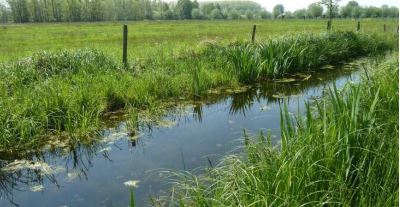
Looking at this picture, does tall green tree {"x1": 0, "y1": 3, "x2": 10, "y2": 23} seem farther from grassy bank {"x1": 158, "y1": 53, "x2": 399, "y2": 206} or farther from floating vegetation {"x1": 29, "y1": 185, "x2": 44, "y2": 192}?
grassy bank {"x1": 158, "y1": 53, "x2": 399, "y2": 206}

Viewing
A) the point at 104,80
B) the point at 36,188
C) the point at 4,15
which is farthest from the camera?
the point at 4,15

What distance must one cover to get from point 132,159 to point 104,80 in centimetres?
345

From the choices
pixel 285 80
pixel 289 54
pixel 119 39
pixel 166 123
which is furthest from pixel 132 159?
pixel 119 39

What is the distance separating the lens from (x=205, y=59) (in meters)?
12.4

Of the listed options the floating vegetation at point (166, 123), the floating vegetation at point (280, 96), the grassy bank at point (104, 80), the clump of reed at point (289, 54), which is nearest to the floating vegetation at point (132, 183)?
the grassy bank at point (104, 80)

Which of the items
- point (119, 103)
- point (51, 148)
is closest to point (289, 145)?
point (51, 148)

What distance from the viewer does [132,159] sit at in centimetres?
625

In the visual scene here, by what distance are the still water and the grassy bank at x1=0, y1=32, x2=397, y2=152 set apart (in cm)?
60

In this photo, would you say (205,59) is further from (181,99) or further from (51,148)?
(51,148)

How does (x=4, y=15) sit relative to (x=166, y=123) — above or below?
above

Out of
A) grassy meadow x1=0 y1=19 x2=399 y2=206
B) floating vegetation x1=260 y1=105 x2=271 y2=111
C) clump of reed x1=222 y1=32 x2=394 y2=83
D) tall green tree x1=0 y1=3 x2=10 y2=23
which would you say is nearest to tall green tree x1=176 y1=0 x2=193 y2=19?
tall green tree x1=0 y1=3 x2=10 y2=23

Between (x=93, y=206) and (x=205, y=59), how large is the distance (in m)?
8.21

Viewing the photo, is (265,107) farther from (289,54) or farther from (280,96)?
(289,54)

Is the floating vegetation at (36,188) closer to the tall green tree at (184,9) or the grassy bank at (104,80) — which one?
the grassy bank at (104,80)
